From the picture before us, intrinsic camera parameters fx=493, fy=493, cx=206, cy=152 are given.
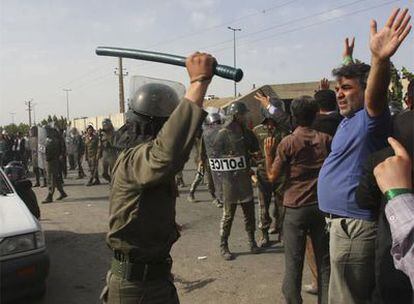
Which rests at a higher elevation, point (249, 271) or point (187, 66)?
point (187, 66)

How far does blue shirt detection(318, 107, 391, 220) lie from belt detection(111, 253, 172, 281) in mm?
1288

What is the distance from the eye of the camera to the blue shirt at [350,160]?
2.91 metres

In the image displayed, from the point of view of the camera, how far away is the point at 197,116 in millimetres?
2096

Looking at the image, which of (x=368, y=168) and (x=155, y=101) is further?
(x=155, y=101)

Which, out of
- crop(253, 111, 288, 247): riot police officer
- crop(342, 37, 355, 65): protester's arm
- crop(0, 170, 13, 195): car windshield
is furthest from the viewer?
crop(253, 111, 288, 247): riot police officer

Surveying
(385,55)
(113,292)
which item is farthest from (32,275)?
(385,55)

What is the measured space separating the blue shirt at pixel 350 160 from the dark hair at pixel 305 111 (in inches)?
42.3

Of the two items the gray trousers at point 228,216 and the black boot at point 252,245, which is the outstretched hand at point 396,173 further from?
the black boot at point 252,245

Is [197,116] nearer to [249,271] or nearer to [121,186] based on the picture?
[121,186]

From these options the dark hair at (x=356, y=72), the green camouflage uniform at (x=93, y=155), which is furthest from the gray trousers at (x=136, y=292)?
the green camouflage uniform at (x=93, y=155)

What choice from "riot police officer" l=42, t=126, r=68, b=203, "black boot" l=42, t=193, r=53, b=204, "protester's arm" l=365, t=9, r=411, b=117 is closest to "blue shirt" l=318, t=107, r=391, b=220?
"protester's arm" l=365, t=9, r=411, b=117

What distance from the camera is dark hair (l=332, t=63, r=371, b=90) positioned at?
316 centimetres

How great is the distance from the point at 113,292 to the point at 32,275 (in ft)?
7.36

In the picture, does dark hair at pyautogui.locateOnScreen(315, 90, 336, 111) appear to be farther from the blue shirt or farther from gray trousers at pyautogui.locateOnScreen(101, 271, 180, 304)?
gray trousers at pyautogui.locateOnScreen(101, 271, 180, 304)
